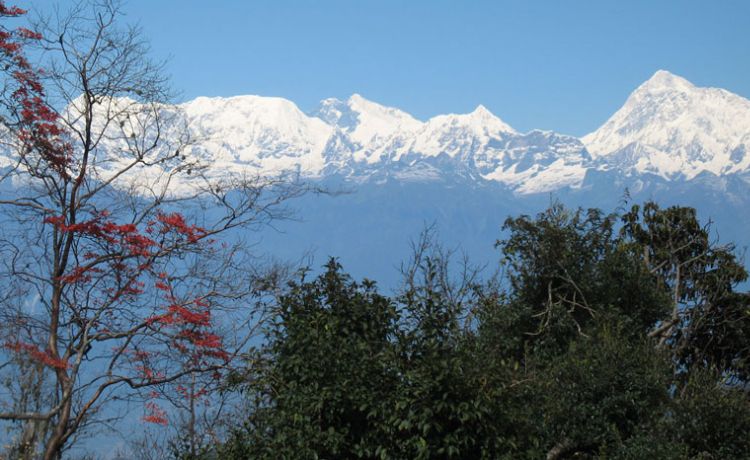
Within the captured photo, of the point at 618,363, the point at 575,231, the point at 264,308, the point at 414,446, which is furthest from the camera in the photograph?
the point at 575,231

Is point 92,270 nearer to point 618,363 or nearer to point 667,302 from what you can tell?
point 618,363

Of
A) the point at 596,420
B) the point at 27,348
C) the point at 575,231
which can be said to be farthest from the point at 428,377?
the point at 575,231

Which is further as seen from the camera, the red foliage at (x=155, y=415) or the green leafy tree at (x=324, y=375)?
the red foliage at (x=155, y=415)

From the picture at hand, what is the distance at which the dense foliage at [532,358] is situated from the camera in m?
10.4

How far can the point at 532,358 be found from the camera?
19219mm

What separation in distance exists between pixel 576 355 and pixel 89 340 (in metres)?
9.01

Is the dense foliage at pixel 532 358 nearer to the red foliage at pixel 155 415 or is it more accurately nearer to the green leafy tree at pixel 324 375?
the green leafy tree at pixel 324 375

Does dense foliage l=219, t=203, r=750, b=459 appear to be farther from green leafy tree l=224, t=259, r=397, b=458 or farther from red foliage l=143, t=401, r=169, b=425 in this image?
red foliage l=143, t=401, r=169, b=425

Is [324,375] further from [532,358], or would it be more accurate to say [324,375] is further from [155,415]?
[532,358]

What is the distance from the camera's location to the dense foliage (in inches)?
408

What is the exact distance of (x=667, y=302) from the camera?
2225 centimetres

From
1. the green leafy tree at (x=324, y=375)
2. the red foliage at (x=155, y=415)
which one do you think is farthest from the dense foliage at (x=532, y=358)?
the red foliage at (x=155, y=415)

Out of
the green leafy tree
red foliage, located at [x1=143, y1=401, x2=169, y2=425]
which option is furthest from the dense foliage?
red foliage, located at [x1=143, y1=401, x2=169, y2=425]

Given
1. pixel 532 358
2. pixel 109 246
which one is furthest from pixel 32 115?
pixel 532 358
